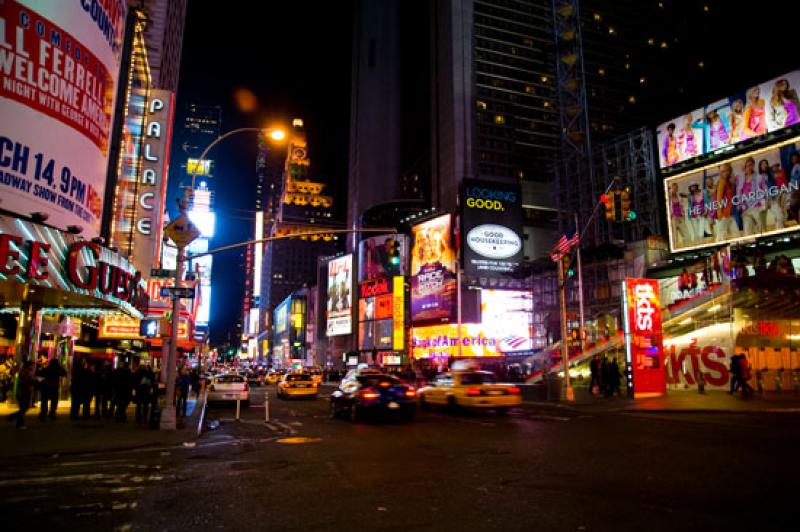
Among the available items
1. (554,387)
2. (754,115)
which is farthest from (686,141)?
(554,387)

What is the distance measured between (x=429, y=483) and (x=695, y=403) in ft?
58.4

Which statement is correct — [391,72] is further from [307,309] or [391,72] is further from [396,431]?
[396,431]

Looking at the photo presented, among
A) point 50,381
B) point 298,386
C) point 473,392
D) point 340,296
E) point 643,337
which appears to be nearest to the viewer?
point 50,381

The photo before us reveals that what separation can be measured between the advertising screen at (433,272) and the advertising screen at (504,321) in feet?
13.5

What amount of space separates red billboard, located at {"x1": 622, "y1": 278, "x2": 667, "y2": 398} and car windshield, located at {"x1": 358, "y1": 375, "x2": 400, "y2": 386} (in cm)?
1251

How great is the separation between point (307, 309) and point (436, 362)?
242 ft

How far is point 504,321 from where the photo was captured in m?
71.2

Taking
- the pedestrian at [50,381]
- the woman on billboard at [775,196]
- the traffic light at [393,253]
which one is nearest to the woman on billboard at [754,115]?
the woman on billboard at [775,196]

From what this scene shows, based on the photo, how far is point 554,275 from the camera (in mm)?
58062

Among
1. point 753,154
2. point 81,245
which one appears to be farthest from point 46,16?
point 753,154

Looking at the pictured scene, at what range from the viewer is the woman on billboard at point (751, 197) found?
38.1 m

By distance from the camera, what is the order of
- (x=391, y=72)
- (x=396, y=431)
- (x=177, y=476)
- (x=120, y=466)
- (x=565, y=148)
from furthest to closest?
(x=391, y=72) < (x=565, y=148) < (x=396, y=431) < (x=120, y=466) < (x=177, y=476)

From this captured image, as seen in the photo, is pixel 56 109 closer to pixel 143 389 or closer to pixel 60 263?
pixel 60 263

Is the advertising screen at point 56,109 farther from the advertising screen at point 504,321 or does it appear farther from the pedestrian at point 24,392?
the advertising screen at point 504,321
